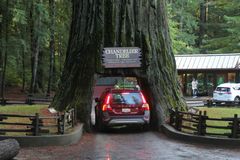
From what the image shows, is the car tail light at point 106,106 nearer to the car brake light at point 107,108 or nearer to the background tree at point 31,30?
the car brake light at point 107,108

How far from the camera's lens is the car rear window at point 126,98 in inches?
730

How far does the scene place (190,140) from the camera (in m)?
15.6

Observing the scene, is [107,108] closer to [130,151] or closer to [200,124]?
[200,124]

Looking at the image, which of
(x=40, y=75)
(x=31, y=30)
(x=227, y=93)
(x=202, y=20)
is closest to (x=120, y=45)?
(x=227, y=93)

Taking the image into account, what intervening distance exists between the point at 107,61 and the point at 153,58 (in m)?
2.04

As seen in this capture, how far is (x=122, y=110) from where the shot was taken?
60.2 ft

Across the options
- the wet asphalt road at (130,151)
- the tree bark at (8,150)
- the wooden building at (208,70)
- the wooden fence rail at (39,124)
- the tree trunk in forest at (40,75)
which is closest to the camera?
the tree bark at (8,150)

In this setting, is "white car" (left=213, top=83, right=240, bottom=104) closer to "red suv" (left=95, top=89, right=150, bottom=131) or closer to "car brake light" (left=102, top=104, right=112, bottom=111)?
"red suv" (left=95, top=89, right=150, bottom=131)

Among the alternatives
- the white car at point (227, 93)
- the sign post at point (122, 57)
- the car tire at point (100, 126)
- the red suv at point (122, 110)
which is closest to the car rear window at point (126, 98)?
the red suv at point (122, 110)

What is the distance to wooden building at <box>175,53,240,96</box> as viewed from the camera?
43.8 m

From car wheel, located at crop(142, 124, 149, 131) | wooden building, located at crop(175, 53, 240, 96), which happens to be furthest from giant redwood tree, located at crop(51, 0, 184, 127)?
wooden building, located at crop(175, 53, 240, 96)

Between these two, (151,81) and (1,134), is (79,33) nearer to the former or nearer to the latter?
(151,81)

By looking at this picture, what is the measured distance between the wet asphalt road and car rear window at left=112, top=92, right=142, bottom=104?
1.96 metres

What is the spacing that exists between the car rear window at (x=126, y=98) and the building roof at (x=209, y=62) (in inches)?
1018
